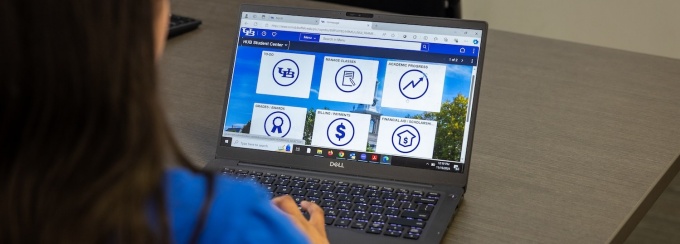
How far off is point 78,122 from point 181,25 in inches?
50.5

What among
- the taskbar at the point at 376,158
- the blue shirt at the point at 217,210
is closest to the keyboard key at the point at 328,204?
the taskbar at the point at 376,158

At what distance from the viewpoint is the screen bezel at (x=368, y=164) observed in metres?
1.35

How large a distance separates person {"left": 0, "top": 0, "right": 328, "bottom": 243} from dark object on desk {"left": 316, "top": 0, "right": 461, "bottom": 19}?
145 centimetres

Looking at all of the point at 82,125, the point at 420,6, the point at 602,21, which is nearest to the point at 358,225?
the point at 82,125

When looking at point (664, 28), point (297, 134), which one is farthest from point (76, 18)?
point (664, 28)

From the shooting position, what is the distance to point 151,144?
69cm

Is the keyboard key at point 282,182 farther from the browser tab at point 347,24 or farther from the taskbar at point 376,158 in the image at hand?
the browser tab at point 347,24

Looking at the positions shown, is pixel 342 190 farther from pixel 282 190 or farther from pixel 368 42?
pixel 368 42

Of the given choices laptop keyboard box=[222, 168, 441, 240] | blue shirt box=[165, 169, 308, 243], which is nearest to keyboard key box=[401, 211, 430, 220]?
laptop keyboard box=[222, 168, 441, 240]

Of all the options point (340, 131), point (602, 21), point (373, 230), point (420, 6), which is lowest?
point (373, 230)

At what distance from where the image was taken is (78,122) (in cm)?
66

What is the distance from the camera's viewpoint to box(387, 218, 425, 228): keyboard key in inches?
48.2

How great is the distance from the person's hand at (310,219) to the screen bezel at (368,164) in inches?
7.3

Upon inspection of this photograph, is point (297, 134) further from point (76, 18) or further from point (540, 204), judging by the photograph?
point (76, 18)
